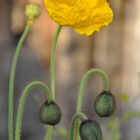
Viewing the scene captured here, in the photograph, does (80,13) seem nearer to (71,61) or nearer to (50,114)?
(50,114)

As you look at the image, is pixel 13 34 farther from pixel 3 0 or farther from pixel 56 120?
pixel 56 120

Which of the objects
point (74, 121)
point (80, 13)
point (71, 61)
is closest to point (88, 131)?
point (74, 121)

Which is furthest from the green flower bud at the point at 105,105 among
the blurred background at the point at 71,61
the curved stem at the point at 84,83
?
the blurred background at the point at 71,61

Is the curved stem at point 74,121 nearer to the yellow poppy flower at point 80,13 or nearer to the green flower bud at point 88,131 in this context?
the green flower bud at point 88,131

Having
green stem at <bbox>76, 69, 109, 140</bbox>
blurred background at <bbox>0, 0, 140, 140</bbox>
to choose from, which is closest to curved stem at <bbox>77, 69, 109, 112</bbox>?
green stem at <bbox>76, 69, 109, 140</bbox>

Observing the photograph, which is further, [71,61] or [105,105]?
[71,61]

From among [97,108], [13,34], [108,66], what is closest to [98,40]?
[108,66]
